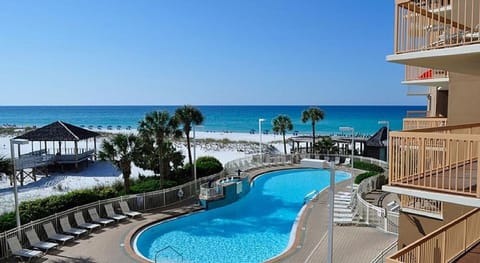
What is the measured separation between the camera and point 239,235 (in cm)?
1650

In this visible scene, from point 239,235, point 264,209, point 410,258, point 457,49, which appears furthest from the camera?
point 264,209

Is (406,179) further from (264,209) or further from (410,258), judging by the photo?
(264,209)

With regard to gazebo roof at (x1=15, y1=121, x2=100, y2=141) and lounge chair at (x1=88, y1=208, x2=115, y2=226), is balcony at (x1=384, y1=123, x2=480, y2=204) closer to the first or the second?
lounge chair at (x1=88, y1=208, x2=115, y2=226)

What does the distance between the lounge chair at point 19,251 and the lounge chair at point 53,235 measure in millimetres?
1184

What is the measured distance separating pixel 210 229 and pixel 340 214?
5.81 meters

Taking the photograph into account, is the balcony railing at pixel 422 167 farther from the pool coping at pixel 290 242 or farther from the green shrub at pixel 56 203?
the green shrub at pixel 56 203

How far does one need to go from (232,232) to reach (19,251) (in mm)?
8094

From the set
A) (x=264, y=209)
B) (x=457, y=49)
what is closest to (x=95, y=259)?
(x=264, y=209)

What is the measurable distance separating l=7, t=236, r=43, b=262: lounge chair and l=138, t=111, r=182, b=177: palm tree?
910 cm

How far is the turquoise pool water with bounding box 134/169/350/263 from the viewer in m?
14.3

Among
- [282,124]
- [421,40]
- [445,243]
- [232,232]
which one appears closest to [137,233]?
[232,232]

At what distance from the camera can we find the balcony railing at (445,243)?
6.03m

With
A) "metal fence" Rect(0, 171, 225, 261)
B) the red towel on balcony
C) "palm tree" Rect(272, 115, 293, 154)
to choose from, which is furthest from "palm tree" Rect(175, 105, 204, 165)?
the red towel on balcony

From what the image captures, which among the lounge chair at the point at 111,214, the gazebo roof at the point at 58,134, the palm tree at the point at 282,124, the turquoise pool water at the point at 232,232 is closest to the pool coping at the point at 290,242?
the turquoise pool water at the point at 232,232
